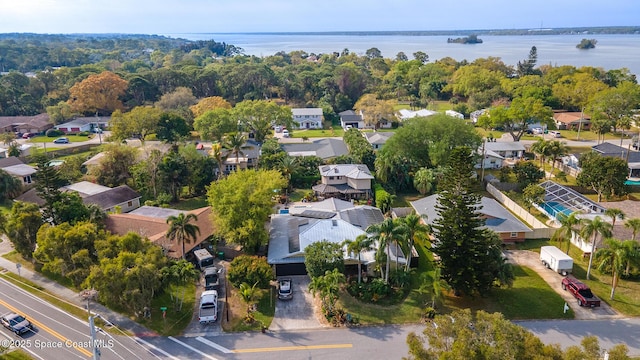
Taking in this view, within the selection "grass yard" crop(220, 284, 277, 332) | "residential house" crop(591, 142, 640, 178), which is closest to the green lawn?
"grass yard" crop(220, 284, 277, 332)

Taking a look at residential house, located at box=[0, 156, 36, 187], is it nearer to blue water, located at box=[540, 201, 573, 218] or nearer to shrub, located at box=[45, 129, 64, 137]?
shrub, located at box=[45, 129, 64, 137]

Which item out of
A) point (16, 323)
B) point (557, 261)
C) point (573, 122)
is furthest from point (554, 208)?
point (573, 122)

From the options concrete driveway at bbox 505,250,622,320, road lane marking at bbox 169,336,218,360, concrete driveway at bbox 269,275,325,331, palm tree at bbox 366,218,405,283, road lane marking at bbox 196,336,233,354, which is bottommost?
concrete driveway at bbox 505,250,622,320

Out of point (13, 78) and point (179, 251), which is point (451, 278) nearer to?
point (179, 251)

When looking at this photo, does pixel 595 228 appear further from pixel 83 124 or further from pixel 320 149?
pixel 83 124

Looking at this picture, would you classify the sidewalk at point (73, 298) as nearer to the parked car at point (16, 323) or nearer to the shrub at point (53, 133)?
the parked car at point (16, 323)

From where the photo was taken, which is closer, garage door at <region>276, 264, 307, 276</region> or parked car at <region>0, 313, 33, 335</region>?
parked car at <region>0, 313, 33, 335</region>
